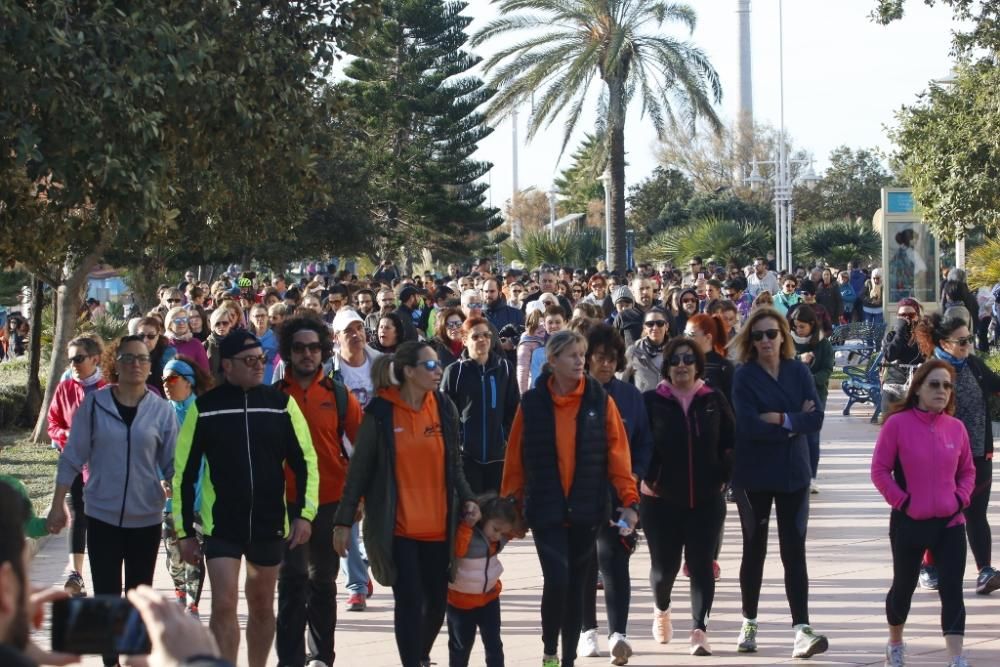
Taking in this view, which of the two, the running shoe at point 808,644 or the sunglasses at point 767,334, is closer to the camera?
the running shoe at point 808,644

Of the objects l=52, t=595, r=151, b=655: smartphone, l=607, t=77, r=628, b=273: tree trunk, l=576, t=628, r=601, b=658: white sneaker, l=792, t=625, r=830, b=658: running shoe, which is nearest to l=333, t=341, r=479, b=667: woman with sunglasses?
l=576, t=628, r=601, b=658: white sneaker

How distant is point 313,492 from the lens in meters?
7.11

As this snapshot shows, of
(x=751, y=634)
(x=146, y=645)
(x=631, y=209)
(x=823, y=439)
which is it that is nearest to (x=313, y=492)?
(x=751, y=634)

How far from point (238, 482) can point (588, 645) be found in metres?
2.24

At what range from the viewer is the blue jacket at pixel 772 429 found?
7.96 meters

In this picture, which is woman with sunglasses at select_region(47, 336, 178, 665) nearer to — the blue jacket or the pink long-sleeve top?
the blue jacket

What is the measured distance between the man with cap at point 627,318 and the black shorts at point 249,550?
706cm

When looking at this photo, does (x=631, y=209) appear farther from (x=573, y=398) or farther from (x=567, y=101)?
(x=573, y=398)

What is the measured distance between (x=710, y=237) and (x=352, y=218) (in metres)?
11.1

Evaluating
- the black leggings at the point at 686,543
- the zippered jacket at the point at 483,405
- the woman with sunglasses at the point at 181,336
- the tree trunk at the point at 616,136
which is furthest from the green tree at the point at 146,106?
the tree trunk at the point at 616,136

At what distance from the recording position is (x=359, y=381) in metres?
9.34

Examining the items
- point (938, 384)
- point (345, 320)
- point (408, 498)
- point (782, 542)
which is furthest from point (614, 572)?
point (345, 320)

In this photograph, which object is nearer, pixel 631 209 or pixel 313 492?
pixel 313 492

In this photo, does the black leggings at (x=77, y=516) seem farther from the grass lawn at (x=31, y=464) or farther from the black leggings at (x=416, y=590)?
the grass lawn at (x=31, y=464)
